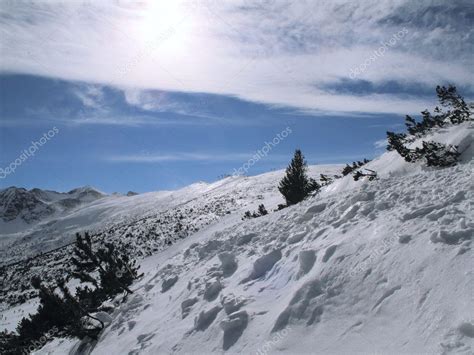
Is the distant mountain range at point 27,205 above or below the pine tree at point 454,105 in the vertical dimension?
above

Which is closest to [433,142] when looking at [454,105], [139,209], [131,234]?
[454,105]

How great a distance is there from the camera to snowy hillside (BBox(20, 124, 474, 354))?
5.55 meters

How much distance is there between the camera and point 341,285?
6973 mm

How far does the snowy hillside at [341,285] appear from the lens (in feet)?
18.2

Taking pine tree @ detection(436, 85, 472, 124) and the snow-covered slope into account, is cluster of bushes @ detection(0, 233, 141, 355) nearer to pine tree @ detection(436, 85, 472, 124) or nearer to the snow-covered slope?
pine tree @ detection(436, 85, 472, 124)

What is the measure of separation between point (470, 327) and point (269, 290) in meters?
4.60

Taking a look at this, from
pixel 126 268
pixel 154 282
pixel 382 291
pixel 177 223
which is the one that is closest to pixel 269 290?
pixel 382 291

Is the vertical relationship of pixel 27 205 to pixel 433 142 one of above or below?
above

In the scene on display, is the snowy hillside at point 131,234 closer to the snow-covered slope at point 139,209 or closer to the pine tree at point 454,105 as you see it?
the snow-covered slope at point 139,209

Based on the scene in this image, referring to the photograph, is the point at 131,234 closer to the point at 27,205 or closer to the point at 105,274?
the point at 105,274

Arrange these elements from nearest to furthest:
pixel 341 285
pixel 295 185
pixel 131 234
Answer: pixel 341 285 < pixel 295 185 < pixel 131 234

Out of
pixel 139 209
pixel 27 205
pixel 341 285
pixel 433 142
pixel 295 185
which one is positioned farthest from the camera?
pixel 27 205

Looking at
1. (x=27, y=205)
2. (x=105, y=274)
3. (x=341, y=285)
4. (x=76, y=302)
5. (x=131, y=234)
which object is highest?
(x=27, y=205)

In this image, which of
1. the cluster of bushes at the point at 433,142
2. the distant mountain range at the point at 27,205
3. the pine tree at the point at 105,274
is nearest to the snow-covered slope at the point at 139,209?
the distant mountain range at the point at 27,205
